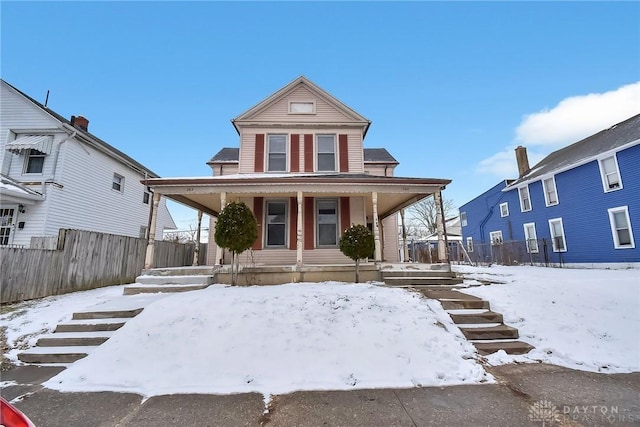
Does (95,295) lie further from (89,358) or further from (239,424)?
(239,424)

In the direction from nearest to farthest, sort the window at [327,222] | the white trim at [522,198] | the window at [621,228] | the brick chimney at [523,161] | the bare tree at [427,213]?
the window at [327,222] → the window at [621,228] → the white trim at [522,198] → the brick chimney at [523,161] → the bare tree at [427,213]

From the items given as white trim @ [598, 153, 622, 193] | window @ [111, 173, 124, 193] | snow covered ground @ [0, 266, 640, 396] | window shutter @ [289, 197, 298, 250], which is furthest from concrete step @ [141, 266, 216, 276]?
white trim @ [598, 153, 622, 193]

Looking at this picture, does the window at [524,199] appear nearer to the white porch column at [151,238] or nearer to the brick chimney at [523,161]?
the brick chimney at [523,161]

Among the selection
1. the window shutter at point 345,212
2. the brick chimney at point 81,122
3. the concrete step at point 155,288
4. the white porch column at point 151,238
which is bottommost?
the concrete step at point 155,288

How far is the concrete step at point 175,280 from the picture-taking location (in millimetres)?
7801

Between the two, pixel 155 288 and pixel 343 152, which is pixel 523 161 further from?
pixel 155 288

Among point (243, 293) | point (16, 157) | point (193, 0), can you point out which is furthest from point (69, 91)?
point (243, 293)

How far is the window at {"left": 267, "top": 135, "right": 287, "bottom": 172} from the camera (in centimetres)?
1135

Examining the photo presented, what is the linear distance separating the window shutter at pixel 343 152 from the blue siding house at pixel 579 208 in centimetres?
1303

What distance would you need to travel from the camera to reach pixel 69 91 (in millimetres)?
13938

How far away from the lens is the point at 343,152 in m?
11.5

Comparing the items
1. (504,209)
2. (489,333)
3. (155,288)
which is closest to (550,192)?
(504,209)

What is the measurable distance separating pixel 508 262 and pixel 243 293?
1758cm

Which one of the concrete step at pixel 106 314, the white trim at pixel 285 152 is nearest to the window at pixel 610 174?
the white trim at pixel 285 152
